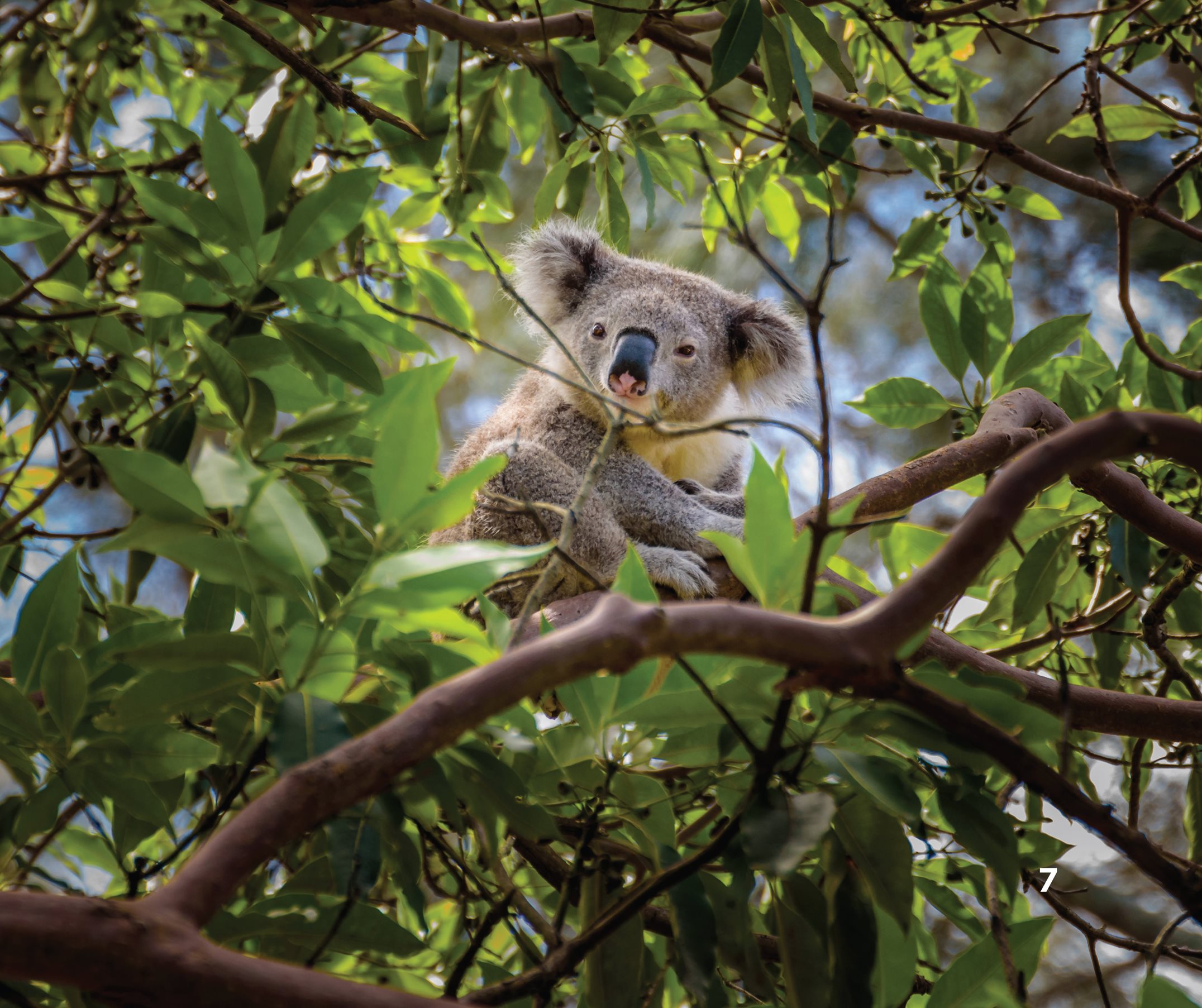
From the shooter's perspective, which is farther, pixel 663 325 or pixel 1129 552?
pixel 663 325

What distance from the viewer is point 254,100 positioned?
3.32 m

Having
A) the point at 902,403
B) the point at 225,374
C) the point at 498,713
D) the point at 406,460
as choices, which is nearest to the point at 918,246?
the point at 902,403

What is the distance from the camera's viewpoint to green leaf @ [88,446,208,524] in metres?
1.05

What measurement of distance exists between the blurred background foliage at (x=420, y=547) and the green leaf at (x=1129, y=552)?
0.01 meters

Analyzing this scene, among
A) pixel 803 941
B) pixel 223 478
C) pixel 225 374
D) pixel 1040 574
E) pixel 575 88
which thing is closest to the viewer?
pixel 223 478

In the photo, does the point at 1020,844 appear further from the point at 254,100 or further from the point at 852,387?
the point at 852,387

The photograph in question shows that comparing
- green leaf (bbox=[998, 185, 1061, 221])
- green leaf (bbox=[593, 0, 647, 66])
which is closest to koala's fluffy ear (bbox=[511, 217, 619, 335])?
green leaf (bbox=[998, 185, 1061, 221])

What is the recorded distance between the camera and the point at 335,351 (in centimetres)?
165

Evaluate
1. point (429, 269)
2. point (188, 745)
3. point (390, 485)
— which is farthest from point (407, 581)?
point (429, 269)

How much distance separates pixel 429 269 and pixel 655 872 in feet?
6.77

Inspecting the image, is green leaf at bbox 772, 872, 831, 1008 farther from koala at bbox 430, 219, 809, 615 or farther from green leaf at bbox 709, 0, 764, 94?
green leaf at bbox 709, 0, 764, 94

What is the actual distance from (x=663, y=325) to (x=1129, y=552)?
1533 mm

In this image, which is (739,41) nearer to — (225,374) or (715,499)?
(225,374)

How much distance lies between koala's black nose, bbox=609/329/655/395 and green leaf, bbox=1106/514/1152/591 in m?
1.24
